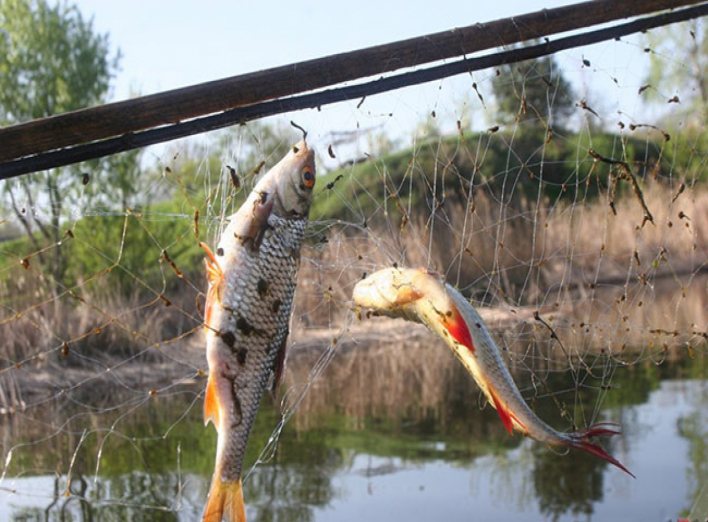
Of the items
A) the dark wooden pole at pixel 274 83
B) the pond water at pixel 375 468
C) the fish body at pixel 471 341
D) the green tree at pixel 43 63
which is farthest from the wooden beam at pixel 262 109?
the green tree at pixel 43 63

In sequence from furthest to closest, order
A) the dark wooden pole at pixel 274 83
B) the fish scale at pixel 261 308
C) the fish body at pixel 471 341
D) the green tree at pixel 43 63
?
the green tree at pixel 43 63, the fish body at pixel 471 341, the fish scale at pixel 261 308, the dark wooden pole at pixel 274 83

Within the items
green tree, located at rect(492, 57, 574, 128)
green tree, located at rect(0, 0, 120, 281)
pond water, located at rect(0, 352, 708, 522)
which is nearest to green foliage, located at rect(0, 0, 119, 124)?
green tree, located at rect(0, 0, 120, 281)

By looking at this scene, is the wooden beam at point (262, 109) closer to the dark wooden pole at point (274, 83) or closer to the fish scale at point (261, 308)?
the dark wooden pole at point (274, 83)

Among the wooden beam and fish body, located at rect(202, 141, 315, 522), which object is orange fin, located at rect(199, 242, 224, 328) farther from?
the wooden beam

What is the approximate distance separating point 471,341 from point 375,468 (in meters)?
5.33

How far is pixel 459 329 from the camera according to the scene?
2.10 m

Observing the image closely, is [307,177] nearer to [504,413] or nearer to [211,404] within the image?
[211,404]

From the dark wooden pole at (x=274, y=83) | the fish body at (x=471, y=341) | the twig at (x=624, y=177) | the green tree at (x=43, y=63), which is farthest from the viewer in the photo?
the green tree at (x=43, y=63)

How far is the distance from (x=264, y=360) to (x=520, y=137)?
1436cm

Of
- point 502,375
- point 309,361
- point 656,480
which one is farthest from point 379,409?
point 502,375

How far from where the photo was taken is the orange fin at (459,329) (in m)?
2.09

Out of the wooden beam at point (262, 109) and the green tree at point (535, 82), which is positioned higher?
the green tree at point (535, 82)

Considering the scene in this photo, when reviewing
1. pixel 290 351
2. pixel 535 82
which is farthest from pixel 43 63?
pixel 535 82

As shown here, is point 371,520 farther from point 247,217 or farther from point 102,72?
point 102,72
